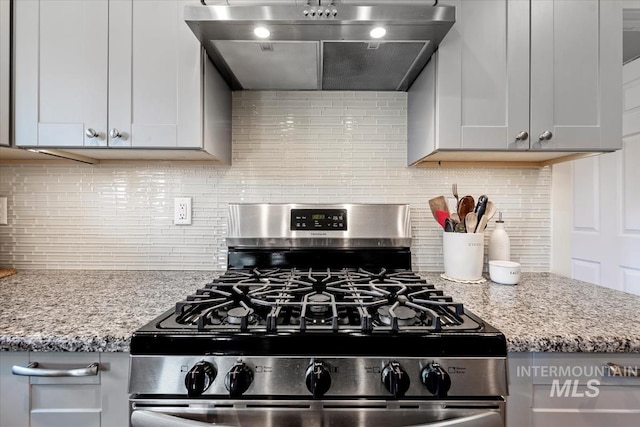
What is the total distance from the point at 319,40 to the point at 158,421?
1154mm

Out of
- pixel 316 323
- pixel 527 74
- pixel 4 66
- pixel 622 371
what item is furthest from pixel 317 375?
pixel 4 66

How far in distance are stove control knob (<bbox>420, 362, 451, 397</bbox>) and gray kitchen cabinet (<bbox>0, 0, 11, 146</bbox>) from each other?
61.1 inches

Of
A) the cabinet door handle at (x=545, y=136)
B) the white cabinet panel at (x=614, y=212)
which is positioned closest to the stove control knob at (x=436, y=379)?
the cabinet door handle at (x=545, y=136)

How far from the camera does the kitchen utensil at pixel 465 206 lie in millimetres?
1271

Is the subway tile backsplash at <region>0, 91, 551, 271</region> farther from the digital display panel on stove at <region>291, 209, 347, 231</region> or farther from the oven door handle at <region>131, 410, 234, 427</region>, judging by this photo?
the oven door handle at <region>131, 410, 234, 427</region>

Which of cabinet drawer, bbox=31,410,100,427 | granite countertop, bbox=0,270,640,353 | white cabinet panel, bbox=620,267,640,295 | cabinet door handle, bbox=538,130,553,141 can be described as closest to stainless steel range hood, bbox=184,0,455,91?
cabinet door handle, bbox=538,130,553,141

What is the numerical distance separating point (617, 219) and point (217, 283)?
229 centimetres

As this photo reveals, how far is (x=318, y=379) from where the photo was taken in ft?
2.14

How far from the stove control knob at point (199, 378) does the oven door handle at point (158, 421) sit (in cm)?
6

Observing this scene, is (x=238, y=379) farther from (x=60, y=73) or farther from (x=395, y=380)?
(x=60, y=73)

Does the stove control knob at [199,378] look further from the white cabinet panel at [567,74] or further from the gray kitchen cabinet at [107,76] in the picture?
the white cabinet panel at [567,74]

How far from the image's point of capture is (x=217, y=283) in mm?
1046

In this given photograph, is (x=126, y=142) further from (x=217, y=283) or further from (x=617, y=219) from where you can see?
(x=617, y=219)

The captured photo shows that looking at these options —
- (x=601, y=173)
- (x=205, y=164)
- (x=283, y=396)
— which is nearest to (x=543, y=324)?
(x=283, y=396)
